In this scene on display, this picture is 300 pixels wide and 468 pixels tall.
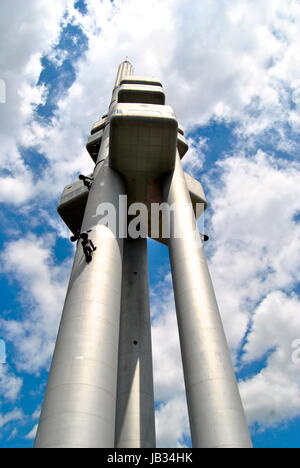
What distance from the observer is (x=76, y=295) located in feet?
52.5

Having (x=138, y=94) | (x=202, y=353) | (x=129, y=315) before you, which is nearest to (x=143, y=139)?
(x=138, y=94)

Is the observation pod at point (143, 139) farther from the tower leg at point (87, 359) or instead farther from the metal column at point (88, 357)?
the tower leg at point (87, 359)

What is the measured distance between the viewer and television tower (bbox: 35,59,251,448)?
12406 millimetres

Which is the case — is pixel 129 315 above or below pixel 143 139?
below

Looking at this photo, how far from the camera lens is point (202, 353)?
14.2 m

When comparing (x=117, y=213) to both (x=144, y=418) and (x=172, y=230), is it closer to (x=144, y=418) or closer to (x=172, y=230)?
(x=172, y=230)

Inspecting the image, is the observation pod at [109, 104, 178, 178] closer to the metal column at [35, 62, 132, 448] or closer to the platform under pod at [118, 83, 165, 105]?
the metal column at [35, 62, 132, 448]

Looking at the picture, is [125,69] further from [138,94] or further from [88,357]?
[88,357]

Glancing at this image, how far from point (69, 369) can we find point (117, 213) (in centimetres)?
996

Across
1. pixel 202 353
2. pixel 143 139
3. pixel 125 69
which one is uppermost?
pixel 125 69

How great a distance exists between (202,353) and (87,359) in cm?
454

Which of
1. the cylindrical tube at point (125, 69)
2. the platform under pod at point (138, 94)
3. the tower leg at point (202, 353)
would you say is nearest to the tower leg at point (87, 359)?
the tower leg at point (202, 353)

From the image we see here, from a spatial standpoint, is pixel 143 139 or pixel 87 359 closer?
pixel 87 359
